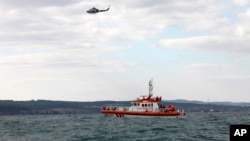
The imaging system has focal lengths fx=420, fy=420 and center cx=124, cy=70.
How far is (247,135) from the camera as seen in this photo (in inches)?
718

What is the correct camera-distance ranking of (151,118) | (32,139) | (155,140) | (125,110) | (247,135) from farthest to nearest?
(125,110)
(151,118)
(32,139)
(155,140)
(247,135)

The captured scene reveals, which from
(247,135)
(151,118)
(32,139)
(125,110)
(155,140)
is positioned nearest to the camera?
(247,135)

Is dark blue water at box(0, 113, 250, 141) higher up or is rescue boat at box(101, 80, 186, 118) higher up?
rescue boat at box(101, 80, 186, 118)

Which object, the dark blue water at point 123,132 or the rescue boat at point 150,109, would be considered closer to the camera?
the dark blue water at point 123,132

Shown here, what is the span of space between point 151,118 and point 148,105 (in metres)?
4.28

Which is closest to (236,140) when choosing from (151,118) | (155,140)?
(155,140)

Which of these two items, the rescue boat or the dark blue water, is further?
the rescue boat

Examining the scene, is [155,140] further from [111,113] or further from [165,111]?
[111,113]

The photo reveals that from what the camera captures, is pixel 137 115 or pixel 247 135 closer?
pixel 247 135

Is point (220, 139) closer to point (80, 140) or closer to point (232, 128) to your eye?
point (80, 140)

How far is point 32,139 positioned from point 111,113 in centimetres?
6053

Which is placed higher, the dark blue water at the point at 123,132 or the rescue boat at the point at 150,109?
the rescue boat at the point at 150,109

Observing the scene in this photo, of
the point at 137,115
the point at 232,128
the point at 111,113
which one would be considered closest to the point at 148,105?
the point at 137,115

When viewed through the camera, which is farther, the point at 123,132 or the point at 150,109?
the point at 150,109
